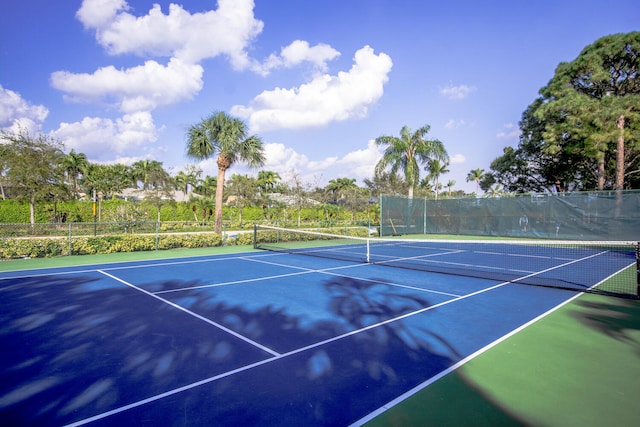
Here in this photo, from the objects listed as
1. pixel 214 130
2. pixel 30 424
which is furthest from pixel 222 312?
pixel 214 130

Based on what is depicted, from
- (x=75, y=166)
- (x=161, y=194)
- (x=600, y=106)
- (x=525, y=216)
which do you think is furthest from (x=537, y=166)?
(x=75, y=166)

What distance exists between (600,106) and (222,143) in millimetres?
24127

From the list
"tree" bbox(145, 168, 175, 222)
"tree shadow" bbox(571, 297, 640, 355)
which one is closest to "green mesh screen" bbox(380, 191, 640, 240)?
"tree shadow" bbox(571, 297, 640, 355)

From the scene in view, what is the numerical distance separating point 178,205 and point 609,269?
3379 centimetres

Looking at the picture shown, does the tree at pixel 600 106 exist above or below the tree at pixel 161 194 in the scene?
above

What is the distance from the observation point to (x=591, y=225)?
19.0 metres

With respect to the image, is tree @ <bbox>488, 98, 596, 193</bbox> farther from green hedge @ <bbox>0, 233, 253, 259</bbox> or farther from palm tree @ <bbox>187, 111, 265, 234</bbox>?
green hedge @ <bbox>0, 233, 253, 259</bbox>

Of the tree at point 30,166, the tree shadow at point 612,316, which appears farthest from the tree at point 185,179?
the tree shadow at point 612,316

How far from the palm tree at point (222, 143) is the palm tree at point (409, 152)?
11.3 metres

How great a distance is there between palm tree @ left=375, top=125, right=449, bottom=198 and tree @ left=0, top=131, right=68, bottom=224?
878 inches

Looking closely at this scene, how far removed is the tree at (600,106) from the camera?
22.5 m

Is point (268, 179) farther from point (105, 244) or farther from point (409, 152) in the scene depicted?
point (105, 244)

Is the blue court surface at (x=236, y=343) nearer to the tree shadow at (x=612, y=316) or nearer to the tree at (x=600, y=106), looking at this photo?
the tree shadow at (x=612, y=316)

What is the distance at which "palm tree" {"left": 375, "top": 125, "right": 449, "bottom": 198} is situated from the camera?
27.3 m
